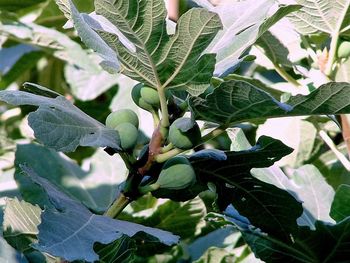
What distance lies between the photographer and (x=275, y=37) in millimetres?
1289

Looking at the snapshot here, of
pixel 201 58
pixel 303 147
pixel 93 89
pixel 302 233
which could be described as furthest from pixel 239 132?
pixel 93 89

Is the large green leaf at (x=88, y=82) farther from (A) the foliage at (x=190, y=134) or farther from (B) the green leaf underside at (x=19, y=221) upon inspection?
(B) the green leaf underside at (x=19, y=221)

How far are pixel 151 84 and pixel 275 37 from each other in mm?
578

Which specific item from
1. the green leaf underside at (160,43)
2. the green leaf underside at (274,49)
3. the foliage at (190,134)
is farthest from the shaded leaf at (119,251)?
the green leaf underside at (274,49)

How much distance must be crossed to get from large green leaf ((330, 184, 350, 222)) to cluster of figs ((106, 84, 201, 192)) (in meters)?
0.28

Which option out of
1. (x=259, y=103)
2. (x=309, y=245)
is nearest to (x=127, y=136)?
(x=259, y=103)

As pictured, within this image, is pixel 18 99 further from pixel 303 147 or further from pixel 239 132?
pixel 303 147

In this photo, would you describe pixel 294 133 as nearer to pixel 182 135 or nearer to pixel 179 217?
pixel 179 217

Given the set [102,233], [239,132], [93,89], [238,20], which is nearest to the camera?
[102,233]

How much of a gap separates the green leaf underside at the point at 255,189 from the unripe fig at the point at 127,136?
0.27 ft

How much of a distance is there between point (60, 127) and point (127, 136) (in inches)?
2.6

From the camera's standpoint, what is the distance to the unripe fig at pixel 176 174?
0.73m

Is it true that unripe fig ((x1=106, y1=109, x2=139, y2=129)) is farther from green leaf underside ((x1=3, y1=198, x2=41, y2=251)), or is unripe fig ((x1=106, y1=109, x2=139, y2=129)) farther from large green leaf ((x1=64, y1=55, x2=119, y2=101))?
large green leaf ((x1=64, y1=55, x2=119, y2=101))

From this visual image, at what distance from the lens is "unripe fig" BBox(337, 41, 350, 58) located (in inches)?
44.0
